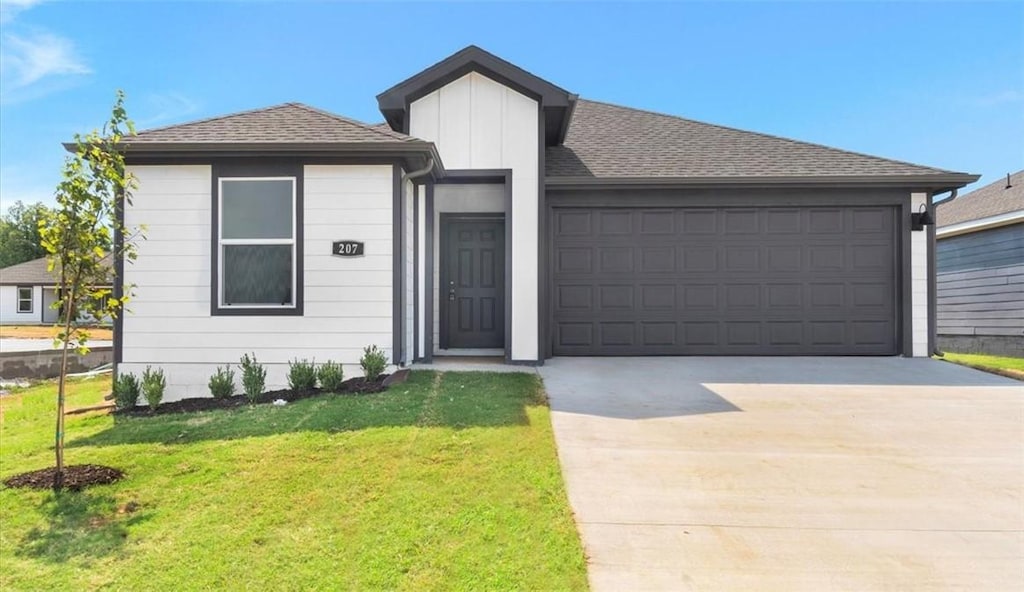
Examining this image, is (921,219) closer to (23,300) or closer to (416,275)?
(416,275)

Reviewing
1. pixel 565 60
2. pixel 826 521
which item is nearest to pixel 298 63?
pixel 565 60

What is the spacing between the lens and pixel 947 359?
7.88 metres

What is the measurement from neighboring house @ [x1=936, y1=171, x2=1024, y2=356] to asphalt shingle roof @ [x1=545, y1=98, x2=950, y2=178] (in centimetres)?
467

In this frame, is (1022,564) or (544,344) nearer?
(1022,564)

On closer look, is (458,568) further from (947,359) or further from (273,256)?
(947,359)

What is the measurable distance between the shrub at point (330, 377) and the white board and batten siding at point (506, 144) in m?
2.49

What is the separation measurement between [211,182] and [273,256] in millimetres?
1126

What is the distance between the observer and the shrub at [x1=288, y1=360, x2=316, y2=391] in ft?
19.0

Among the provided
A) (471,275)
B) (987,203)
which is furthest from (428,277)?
(987,203)

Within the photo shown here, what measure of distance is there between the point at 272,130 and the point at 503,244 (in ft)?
12.1

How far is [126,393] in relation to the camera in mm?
5562

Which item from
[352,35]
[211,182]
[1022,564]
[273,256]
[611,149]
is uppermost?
[352,35]

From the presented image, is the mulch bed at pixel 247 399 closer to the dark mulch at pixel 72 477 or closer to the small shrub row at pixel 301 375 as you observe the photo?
the small shrub row at pixel 301 375

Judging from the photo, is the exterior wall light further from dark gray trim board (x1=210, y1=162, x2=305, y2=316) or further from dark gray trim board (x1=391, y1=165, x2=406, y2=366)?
dark gray trim board (x1=210, y1=162, x2=305, y2=316)
